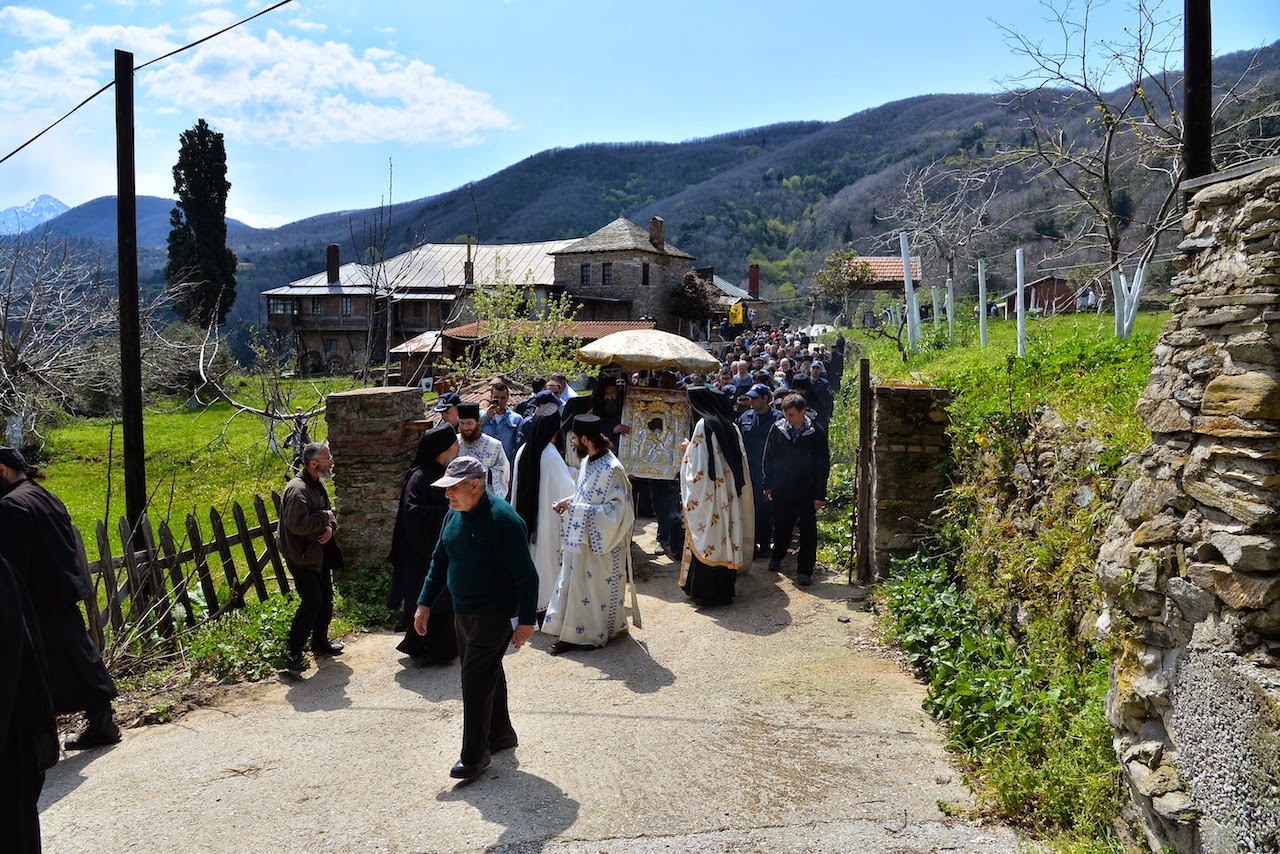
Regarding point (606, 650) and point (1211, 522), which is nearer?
point (1211, 522)

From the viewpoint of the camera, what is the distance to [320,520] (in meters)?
6.27

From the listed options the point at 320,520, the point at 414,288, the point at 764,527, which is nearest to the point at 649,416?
the point at 764,527

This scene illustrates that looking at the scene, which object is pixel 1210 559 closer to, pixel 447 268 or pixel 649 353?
pixel 649 353

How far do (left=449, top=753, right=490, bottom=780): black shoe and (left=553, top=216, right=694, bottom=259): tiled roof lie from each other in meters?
46.7

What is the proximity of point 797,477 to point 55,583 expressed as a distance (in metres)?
6.02

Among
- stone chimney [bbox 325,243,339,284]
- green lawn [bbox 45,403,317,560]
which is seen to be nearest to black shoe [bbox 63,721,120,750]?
green lawn [bbox 45,403,317,560]

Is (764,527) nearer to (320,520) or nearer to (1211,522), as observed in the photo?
(320,520)

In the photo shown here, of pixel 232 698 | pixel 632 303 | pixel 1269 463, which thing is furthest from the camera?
pixel 632 303

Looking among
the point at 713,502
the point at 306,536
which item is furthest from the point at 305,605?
the point at 713,502

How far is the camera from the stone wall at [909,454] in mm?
7578

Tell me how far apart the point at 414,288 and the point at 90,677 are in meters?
49.0

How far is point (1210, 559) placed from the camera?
3.20 m

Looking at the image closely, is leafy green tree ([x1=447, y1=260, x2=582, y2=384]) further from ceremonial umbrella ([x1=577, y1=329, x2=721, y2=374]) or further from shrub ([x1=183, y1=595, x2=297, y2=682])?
shrub ([x1=183, y1=595, x2=297, y2=682])

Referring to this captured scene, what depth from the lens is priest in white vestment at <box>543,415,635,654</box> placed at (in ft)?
22.1
